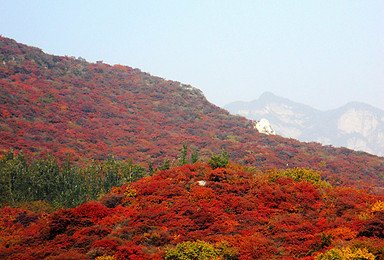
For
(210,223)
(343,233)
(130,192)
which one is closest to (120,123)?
(130,192)

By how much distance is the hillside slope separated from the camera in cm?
4791

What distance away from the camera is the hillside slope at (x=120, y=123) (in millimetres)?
47906

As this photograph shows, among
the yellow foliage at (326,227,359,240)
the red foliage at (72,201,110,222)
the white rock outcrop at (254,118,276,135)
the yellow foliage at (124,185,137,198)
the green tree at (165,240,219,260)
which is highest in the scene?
the white rock outcrop at (254,118,276,135)

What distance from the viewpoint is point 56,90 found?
65688 millimetres

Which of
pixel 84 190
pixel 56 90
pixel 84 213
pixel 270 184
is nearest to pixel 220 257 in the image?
pixel 84 213

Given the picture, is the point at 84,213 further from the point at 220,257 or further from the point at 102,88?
the point at 102,88

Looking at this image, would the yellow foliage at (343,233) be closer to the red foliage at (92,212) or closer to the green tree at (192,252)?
the green tree at (192,252)

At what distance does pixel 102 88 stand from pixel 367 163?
57.2 m

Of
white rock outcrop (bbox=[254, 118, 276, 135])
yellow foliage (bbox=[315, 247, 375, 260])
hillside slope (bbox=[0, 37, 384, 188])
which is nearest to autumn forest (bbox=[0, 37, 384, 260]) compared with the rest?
yellow foliage (bbox=[315, 247, 375, 260])

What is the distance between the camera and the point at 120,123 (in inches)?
2534

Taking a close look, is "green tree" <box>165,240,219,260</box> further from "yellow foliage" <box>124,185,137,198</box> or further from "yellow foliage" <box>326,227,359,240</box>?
"yellow foliage" <box>124,185,137,198</box>

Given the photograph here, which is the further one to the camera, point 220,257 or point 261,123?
point 261,123

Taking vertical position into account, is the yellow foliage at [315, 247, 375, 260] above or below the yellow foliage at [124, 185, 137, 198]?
above

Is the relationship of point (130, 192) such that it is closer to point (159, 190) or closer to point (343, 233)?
point (159, 190)
